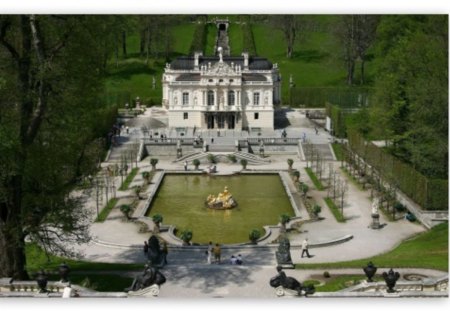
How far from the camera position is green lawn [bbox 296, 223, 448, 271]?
22266mm

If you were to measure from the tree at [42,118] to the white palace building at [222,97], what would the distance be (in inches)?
1384

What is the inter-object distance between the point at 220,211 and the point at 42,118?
1535 cm

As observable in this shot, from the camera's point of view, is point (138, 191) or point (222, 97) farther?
point (222, 97)

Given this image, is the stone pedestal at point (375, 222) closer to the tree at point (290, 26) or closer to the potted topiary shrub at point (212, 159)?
the potted topiary shrub at point (212, 159)

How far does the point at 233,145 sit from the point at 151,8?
3226 centimetres

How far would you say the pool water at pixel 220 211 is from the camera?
3064 centimetres

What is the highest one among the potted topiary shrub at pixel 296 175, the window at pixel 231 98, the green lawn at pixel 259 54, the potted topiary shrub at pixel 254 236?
the green lawn at pixel 259 54

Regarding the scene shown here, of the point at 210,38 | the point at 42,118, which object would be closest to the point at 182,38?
the point at 210,38

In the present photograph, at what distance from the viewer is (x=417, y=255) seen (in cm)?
2444

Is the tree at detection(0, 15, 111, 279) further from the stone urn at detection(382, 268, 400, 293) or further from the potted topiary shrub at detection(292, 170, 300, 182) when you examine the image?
the potted topiary shrub at detection(292, 170, 300, 182)

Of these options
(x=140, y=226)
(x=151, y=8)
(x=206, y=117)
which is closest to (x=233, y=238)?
(x=140, y=226)

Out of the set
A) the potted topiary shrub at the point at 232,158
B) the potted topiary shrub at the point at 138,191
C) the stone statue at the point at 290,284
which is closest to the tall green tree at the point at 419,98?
the potted topiary shrub at the point at 232,158

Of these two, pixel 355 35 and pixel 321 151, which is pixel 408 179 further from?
pixel 355 35

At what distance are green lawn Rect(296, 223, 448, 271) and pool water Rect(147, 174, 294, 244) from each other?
6.32m
